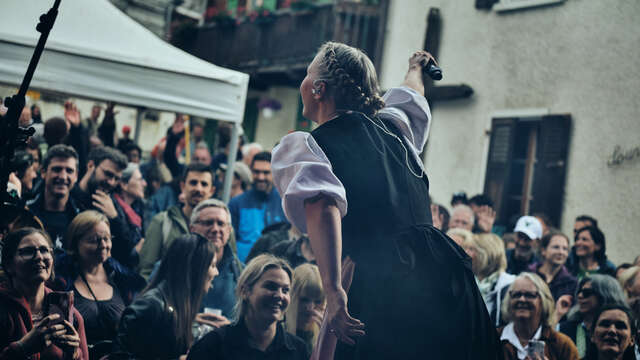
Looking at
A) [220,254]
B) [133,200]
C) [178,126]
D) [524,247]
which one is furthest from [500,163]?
[220,254]

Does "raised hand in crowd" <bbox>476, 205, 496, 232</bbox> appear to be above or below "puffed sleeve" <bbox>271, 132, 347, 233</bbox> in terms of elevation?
above

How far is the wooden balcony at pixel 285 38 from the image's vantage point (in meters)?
13.4

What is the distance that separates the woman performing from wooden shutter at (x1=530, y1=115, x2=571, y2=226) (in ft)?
23.5

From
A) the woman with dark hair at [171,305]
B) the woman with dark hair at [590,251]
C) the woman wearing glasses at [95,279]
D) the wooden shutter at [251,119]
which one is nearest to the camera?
the woman with dark hair at [171,305]

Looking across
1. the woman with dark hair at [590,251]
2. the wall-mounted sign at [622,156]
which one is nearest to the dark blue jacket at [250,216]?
the woman with dark hair at [590,251]

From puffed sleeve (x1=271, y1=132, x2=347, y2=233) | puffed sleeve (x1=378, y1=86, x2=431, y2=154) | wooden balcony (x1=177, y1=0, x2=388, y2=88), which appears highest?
wooden balcony (x1=177, y1=0, x2=388, y2=88)

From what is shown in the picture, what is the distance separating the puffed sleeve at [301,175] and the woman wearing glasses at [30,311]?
1.56 metres

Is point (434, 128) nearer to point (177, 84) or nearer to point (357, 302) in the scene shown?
point (177, 84)

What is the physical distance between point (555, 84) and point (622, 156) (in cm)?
140

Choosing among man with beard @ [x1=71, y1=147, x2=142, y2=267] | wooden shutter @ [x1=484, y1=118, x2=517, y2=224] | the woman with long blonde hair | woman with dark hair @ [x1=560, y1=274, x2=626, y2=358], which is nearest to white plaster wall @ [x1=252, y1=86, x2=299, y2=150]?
wooden shutter @ [x1=484, y1=118, x2=517, y2=224]

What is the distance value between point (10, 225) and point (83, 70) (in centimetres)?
192

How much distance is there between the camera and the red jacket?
3650 millimetres

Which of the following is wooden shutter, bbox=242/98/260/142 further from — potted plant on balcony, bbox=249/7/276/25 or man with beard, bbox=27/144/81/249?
man with beard, bbox=27/144/81/249

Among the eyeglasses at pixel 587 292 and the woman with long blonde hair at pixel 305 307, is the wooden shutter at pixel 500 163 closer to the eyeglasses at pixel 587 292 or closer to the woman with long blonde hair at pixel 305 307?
the eyeglasses at pixel 587 292
